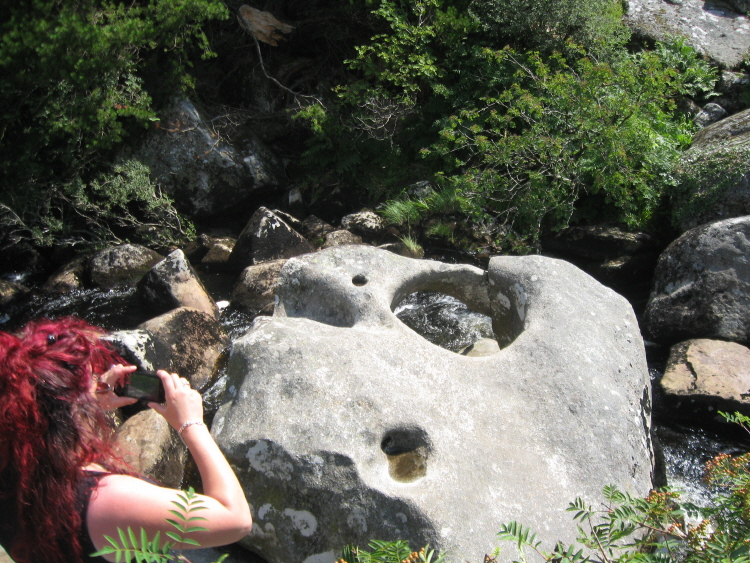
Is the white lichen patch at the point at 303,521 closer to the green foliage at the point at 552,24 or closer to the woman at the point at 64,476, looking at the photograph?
the woman at the point at 64,476

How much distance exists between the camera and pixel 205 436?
5.24ft

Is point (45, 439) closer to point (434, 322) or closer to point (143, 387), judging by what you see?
point (143, 387)

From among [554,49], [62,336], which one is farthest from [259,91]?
[62,336]

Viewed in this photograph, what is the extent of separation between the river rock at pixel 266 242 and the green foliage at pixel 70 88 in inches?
83.3

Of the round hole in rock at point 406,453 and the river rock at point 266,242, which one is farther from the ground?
the round hole in rock at point 406,453

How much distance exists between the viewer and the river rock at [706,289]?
16.4 feet

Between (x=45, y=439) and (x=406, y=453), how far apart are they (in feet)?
5.34

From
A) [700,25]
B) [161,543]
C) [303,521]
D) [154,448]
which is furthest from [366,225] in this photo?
[700,25]

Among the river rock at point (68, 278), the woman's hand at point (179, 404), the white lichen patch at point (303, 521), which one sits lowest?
the river rock at point (68, 278)

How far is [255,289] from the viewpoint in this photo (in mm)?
6043

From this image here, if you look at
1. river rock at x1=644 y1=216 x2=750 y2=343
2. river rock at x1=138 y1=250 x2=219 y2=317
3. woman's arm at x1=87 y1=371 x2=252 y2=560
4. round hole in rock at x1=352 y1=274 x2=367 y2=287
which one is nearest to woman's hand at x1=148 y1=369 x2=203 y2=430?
woman's arm at x1=87 y1=371 x2=252 y2=560

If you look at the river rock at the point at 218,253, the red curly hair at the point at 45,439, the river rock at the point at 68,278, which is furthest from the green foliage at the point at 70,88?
the red curly hair at the point at 45,439

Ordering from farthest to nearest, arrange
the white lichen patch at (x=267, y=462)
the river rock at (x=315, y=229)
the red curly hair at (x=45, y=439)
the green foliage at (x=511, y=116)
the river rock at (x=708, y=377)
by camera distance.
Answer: the river rock at (x=315, y=229) → the green foliage at (x=511, y=116) → the river rock at (x=708, y=377) → the white lichen patch at (x=267, y=462) → the red curly hair at (x=45, y=439)

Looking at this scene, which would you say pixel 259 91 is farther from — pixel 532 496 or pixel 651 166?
pixel 532 496
